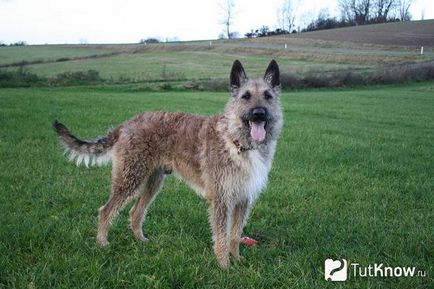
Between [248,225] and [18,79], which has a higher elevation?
[18,79]

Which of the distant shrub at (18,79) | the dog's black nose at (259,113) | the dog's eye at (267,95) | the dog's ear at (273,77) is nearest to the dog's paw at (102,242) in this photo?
the dog's black nose at (259,113)

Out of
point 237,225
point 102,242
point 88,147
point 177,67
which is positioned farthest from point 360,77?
point 102,242

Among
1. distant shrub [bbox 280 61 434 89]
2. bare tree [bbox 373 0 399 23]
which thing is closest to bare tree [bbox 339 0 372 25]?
bare tree [bbox 373 0 399 23]

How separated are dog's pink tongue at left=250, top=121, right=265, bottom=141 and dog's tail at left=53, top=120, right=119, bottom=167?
6.51ft

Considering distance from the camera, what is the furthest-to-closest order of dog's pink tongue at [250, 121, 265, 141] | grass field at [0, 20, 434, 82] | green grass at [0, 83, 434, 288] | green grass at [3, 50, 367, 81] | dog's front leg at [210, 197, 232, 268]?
grass field at [0, 20, 434, 82] < green grass at [3, 50, 367, 81] < dog's pink tongue at [250, 121, 265, 141] < dog's front leg at [210, 197, 232, 268] < green grass at [0, 83, 434, 288]

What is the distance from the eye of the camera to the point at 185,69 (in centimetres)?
4975

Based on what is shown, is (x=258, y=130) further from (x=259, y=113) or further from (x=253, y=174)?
(x=253, y=174)

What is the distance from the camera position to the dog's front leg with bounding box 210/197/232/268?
5387 millimetres

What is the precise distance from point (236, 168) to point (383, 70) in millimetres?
42198

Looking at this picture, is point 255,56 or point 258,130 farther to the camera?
point 255,56

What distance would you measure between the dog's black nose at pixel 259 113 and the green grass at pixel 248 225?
1.74 metres

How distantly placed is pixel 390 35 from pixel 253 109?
→ 253 feet

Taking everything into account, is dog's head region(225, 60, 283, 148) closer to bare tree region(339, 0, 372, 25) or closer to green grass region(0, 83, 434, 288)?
green grass region(0, 83, 434, 288)

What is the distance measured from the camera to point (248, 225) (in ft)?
22.1
